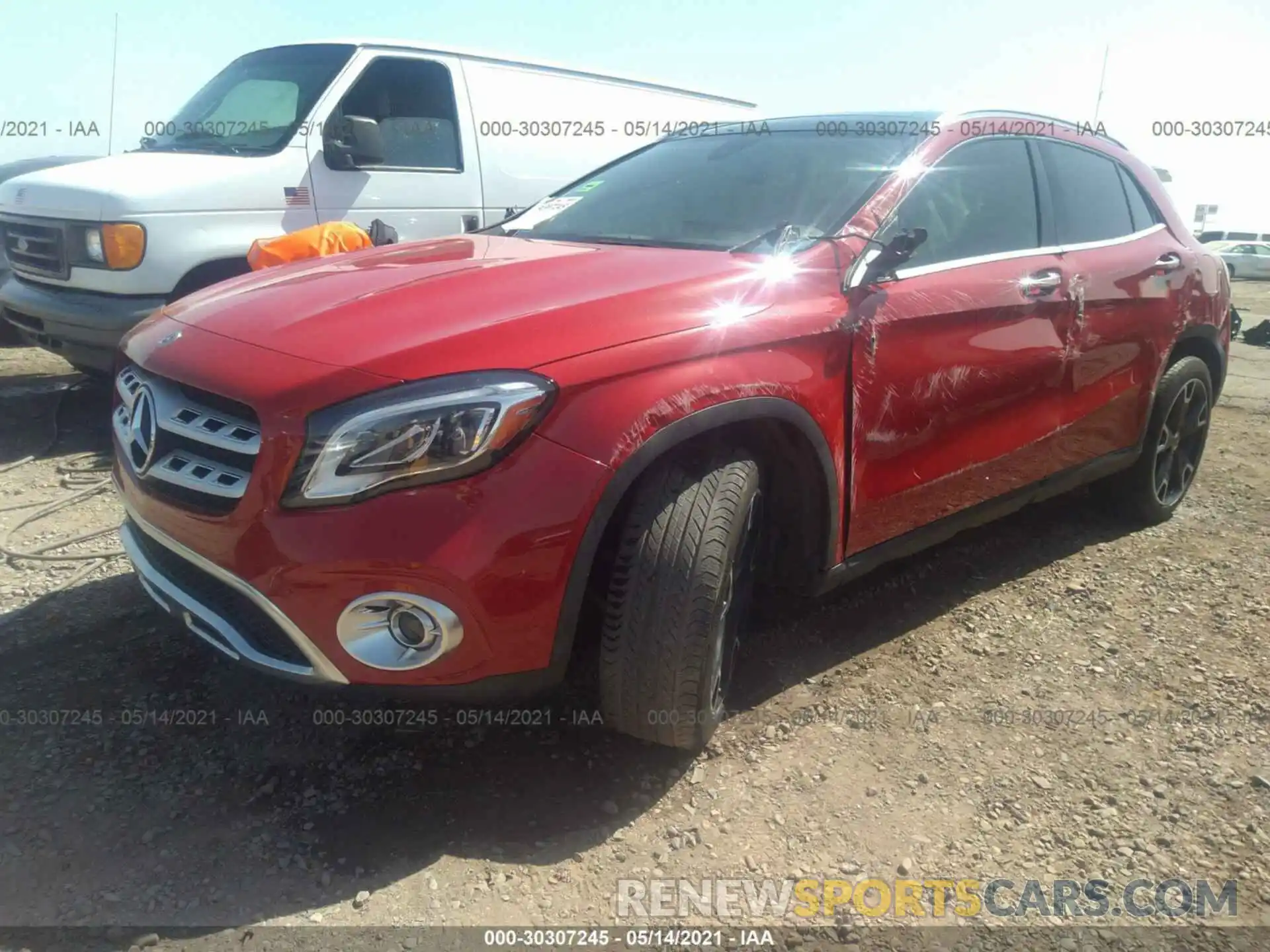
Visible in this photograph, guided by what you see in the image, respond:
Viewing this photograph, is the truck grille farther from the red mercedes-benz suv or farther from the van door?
the van door

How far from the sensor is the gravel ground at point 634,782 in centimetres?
199

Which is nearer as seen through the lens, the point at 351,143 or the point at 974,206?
the point at 974,206

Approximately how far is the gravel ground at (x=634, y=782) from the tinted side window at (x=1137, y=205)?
5.13 feet

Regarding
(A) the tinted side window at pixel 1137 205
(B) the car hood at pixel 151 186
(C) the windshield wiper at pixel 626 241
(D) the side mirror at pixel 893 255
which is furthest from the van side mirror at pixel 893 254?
(B) the car hood at pixel 151 186

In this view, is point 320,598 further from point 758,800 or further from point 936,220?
point 936,220

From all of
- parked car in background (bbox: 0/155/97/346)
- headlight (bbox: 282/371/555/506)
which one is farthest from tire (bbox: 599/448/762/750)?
parked car in background (bbox: 0/155/97/346)

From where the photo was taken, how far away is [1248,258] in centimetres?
2847

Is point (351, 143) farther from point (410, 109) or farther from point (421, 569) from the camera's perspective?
point (421, 569)

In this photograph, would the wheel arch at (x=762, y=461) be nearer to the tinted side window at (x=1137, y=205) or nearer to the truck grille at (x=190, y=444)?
the truck grille at (x=190, y=444)

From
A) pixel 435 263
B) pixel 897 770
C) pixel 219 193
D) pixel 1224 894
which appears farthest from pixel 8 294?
pixel 1224 894

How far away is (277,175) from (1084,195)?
12.7 feet

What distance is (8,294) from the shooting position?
5.04 m

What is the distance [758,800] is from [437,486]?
1.14 m

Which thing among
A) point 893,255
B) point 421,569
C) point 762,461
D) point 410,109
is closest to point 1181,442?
point 893,255
